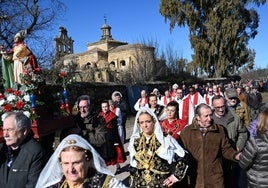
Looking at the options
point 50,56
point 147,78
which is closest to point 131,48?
point 147,78

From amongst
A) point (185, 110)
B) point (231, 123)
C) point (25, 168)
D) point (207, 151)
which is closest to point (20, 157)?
point (25, 168)

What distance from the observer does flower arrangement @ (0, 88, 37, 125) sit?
536 cm

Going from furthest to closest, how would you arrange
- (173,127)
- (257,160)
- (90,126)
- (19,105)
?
(19,105), (173,127), (90,126), (257,160)

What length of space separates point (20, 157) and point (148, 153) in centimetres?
148

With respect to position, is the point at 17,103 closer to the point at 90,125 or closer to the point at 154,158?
the point at 90,125

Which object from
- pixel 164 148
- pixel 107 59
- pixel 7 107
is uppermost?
pixel 107 59

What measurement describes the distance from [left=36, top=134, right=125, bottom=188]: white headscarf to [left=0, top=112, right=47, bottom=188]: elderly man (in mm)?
512

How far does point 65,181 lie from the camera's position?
8.55ft

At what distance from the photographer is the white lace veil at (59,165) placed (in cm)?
257

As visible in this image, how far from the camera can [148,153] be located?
407cm

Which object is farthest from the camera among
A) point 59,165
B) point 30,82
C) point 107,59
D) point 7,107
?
point 107,59

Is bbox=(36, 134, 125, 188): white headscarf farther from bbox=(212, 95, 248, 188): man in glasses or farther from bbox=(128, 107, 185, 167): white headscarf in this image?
bbox=(212, 95, 248, 188): man in glasses

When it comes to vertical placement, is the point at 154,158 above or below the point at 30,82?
below

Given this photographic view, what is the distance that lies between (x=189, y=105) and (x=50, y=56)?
15.3 meters
